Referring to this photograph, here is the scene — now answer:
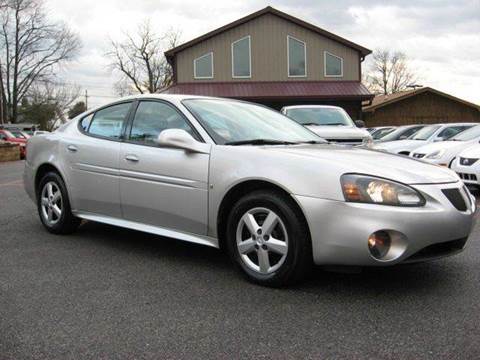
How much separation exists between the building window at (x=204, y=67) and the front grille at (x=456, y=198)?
25620 millimetres

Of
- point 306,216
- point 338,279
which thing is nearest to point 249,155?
point 306,216

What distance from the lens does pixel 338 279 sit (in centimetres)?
412

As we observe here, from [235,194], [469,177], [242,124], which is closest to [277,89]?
[469,177]

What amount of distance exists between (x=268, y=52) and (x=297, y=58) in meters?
1.63

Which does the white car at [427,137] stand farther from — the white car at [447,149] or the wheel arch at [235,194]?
the wheel arch at [235,194]

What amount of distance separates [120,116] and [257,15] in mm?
25018

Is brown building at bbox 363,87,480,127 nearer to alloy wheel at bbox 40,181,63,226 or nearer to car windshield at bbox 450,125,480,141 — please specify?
car windshield at bbox 450,125,480,141

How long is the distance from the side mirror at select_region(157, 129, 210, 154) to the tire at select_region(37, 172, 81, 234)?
1.74 meters

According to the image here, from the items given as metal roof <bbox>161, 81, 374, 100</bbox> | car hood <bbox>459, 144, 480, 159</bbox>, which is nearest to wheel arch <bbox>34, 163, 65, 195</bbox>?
car hood <bbox>459, 144, 480, 159</bbox>

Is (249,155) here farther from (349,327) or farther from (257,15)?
(257,15)

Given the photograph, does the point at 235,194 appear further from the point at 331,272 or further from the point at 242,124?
the point at 331,272

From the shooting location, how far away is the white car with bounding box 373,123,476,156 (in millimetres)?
12281

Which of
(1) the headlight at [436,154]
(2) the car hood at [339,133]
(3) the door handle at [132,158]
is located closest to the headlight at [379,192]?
(3) the door handle at [132,158]

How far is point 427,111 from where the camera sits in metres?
34.6
